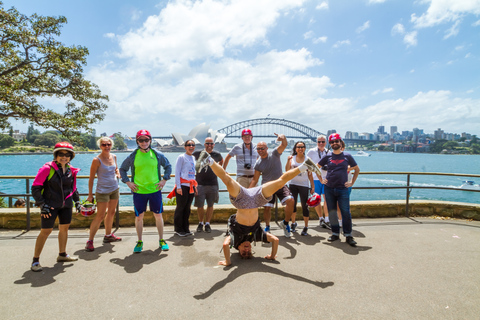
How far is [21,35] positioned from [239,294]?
1241 centimetres

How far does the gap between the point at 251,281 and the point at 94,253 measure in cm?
256

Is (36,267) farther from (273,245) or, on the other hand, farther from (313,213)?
(313,213)

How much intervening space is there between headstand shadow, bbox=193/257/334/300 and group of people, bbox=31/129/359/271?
0.60ft

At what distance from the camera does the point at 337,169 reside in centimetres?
464

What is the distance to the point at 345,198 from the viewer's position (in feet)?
15.0

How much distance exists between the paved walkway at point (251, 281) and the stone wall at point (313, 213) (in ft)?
2.23

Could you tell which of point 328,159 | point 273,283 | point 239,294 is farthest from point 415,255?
point 239,294

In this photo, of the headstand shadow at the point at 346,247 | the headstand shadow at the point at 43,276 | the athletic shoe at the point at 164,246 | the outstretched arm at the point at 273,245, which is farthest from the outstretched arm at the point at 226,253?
the headstand shadow at the point at 43,276

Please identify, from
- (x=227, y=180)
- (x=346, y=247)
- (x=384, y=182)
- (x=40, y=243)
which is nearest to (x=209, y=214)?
(x=227, y=180)

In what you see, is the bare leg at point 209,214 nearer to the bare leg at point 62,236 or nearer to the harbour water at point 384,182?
the bare leg at point 62,236

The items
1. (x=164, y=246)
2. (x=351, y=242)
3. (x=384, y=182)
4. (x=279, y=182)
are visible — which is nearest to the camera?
(x=279, y=182)

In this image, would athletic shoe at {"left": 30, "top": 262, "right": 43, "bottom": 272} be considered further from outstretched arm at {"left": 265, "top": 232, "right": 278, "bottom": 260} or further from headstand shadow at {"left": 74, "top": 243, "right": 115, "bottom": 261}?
outstretched arm at {"left": 265, "top": 232, "right": 278, "bottom": 260}

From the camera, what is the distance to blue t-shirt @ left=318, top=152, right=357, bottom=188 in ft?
15.1

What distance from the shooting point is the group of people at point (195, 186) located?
342 centimetres
